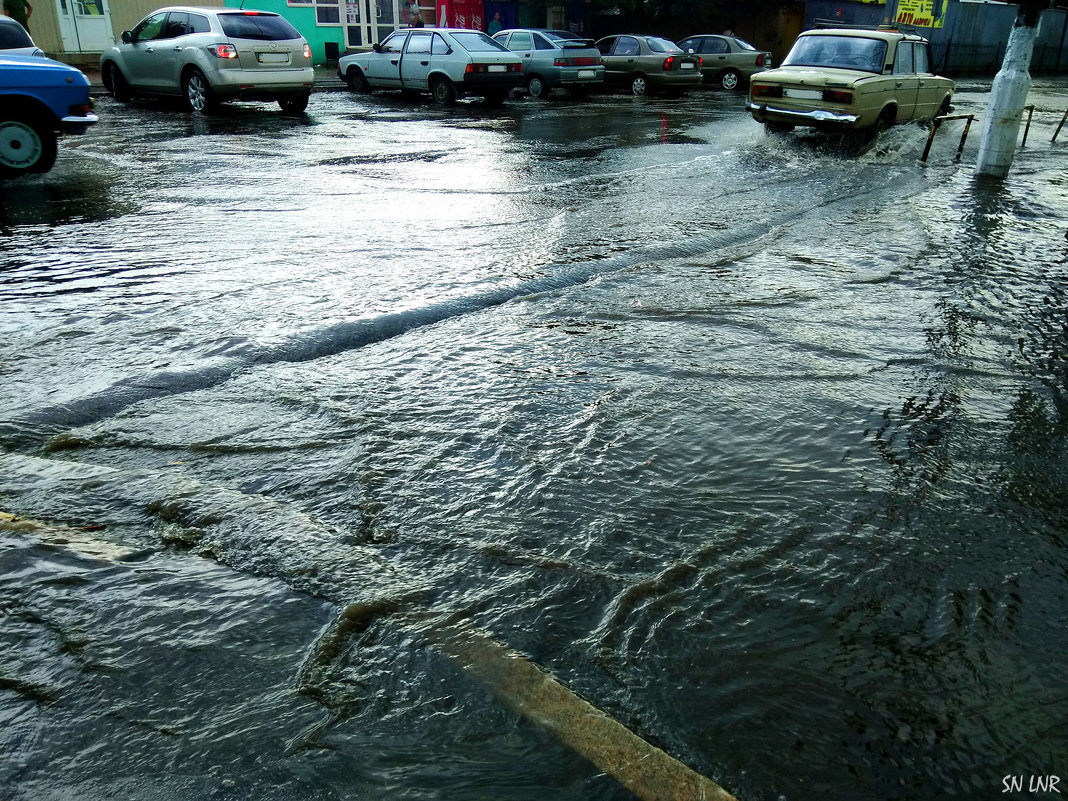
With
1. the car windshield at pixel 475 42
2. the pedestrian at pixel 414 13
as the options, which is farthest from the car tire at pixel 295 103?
the pedestrian at pixel 414 13

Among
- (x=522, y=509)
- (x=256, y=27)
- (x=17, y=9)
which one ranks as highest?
(x=17, y=9)

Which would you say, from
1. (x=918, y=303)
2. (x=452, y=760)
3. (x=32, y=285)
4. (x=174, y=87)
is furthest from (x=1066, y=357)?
(x=174, y=87)

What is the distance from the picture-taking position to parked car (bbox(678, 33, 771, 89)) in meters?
25.0

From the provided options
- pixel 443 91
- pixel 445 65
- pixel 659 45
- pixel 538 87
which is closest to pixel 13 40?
pixel 445 65

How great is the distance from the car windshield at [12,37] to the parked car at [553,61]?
39.3 feet

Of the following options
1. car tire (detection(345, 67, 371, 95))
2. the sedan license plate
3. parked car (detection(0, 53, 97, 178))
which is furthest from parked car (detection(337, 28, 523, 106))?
parked car (detection(0, 53, 97, 178))

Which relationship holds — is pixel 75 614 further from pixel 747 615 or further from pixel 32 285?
pixel 32 285

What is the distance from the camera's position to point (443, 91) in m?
18.7

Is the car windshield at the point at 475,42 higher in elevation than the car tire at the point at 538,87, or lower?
higher

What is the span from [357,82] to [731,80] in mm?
11062

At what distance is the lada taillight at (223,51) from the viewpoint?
585 inches

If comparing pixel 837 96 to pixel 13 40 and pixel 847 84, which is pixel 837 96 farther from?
pixel 13 40

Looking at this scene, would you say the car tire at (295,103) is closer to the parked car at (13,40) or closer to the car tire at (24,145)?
the parked car at (13,40)

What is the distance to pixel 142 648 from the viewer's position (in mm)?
2422
